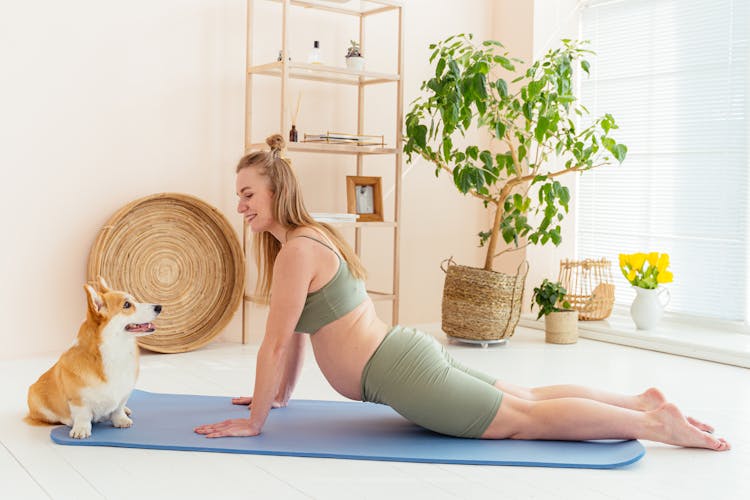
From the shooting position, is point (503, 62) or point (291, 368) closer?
point (291, 368)

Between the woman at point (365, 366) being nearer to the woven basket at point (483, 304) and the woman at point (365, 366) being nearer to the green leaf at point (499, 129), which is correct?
the woven basket at point (483, 304)

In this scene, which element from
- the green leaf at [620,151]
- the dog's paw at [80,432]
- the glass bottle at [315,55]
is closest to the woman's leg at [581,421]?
the dog's paw at [80,432]

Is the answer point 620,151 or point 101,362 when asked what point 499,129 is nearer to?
point 620,151

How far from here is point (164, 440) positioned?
7.48 feet

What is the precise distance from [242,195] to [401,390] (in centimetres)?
68

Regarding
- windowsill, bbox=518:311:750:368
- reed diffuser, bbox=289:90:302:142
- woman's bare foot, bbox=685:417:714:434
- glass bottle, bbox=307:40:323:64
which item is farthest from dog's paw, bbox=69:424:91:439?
windowsill, bbox=518:311:750:368

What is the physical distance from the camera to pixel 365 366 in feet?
7.51

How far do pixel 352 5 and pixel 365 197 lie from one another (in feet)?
3.24

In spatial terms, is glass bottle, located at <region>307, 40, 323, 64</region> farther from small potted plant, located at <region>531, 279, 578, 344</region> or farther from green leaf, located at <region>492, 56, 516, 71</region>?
small potted plant, located at <region>531, 279, 578, 344</region>

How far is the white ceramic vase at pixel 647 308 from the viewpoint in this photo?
164 inches

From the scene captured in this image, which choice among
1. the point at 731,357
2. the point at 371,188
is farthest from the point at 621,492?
the point at 371,188

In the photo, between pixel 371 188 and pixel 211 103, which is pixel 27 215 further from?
pixel 371 188

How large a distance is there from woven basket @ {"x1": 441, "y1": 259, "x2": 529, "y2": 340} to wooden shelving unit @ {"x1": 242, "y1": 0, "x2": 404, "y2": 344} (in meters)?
0.31

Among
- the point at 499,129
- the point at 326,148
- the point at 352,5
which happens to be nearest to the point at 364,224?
the point at 326,148
